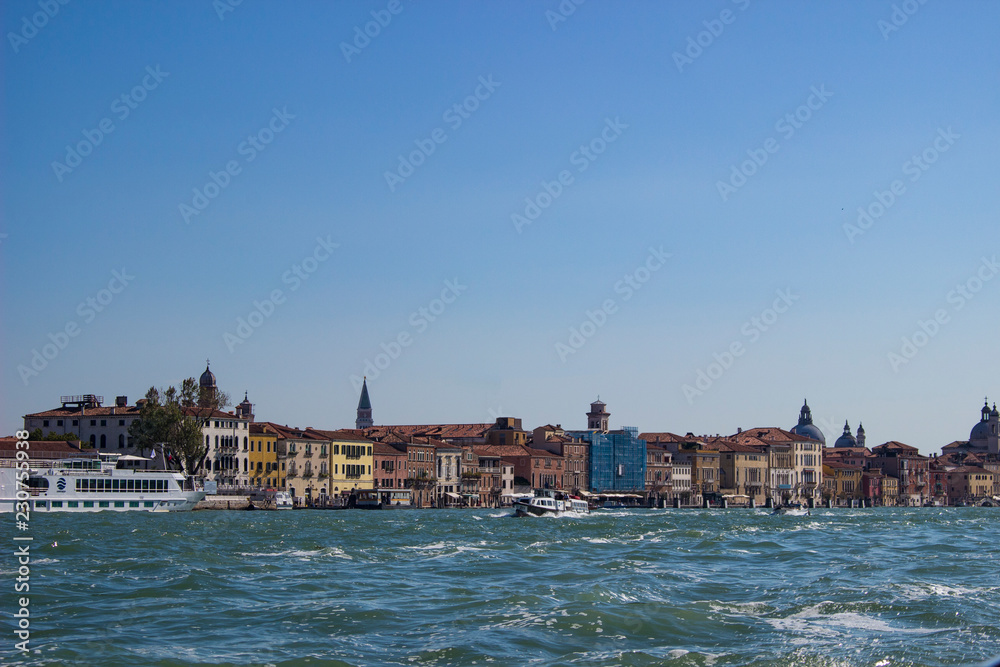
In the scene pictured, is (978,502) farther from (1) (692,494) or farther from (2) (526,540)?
(2) (526,540)

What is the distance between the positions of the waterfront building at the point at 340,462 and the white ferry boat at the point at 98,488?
782 inches

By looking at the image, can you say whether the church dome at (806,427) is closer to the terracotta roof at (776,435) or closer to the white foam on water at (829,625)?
the terracotta roof at (776,435)

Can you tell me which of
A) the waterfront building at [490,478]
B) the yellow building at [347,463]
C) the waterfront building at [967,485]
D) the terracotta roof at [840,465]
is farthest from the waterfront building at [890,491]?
the yellow building at [347,463]

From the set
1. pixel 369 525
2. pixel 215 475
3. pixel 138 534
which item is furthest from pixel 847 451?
pixel 138 534

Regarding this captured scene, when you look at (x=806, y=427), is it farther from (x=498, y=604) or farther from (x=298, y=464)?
(x=498, y=604)

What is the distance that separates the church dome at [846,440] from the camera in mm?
178250

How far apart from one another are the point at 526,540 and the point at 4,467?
96.6 ft

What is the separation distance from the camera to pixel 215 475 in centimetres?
7756

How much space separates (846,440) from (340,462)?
361 ft

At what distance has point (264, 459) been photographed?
81.5 m

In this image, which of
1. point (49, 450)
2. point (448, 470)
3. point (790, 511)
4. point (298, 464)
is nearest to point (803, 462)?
point (790, 511)

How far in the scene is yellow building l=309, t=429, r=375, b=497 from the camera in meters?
85.7

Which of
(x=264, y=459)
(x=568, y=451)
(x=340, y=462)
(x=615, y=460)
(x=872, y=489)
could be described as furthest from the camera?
(x=872, y=489)

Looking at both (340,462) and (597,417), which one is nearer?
(340,462)
